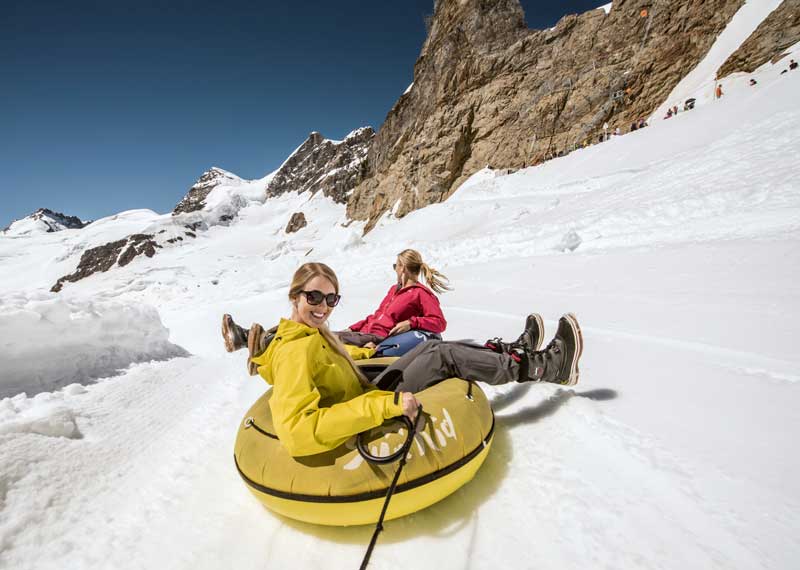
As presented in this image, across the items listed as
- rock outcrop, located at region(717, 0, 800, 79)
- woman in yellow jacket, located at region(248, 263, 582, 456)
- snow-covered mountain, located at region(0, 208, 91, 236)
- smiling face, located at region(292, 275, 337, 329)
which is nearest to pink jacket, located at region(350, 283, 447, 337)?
woman in yellow jacket, located at region(248, 263, 582, 456)

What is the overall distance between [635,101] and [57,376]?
96.7 ft

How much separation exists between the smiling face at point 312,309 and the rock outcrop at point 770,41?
2753 cm

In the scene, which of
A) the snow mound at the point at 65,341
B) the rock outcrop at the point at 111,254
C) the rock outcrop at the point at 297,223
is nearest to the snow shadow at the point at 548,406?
the snow mound at the point at 65,341

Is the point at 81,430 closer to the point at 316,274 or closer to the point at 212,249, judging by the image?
the point at 316,274

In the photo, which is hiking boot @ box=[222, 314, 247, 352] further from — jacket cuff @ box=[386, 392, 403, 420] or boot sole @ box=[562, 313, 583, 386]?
boot sole @ box=[562, 313, 583, 386]

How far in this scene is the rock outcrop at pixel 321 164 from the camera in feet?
245

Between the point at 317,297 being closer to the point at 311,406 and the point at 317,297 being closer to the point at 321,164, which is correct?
the point at 311,406

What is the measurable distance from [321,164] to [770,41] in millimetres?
86953

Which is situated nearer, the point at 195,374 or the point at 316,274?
the point at 316,274

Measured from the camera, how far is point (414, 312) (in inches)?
154

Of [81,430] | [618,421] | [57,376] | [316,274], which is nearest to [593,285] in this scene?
[618,421]

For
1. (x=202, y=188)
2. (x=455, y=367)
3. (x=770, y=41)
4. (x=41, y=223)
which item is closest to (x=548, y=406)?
(x=455, y=367)

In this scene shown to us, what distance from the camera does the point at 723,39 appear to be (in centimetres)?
2217

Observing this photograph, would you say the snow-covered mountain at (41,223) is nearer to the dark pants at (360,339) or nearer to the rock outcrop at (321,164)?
the rock outcrop at (321,164)
